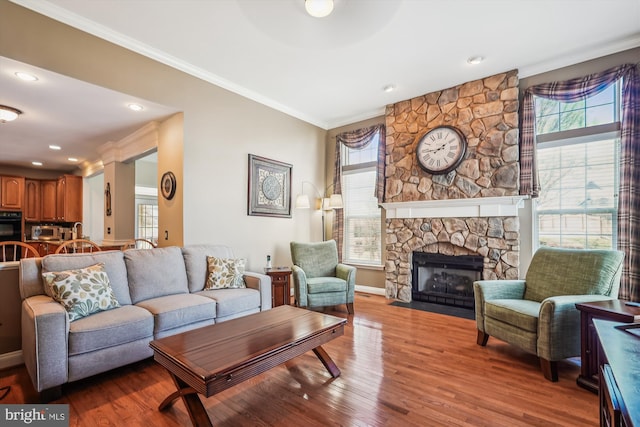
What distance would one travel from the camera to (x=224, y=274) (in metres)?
3.41

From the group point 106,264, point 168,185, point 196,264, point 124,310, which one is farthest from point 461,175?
point 106,264

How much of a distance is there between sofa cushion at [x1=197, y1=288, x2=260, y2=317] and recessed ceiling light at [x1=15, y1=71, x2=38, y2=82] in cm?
262

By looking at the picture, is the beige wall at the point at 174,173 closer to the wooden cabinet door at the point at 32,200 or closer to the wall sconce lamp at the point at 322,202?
the wall sconce lamp at the point at 322,202

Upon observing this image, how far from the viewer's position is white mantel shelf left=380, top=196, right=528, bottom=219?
3.76 meters

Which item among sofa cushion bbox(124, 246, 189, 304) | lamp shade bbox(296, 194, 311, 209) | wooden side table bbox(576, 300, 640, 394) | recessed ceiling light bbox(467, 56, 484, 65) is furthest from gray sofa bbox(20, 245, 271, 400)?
recessed ceiling light bbox(467, 56, 484, 65)

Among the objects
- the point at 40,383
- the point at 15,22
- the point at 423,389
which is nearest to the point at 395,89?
the point at 423,389

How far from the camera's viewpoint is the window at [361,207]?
5199 millimetres

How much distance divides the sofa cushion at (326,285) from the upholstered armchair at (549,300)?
5.36 ft

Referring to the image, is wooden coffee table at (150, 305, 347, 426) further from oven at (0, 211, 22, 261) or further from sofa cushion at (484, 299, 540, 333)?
oven at (0, 211, 22, 261)

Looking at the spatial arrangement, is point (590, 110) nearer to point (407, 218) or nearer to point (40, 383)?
point (407, 218)

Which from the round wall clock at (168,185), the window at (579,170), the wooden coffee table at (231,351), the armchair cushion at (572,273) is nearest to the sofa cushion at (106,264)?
the round wall clock at (168,185)

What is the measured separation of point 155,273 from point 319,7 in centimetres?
286

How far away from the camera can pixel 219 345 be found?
1832 mm

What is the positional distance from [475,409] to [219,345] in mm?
1696
